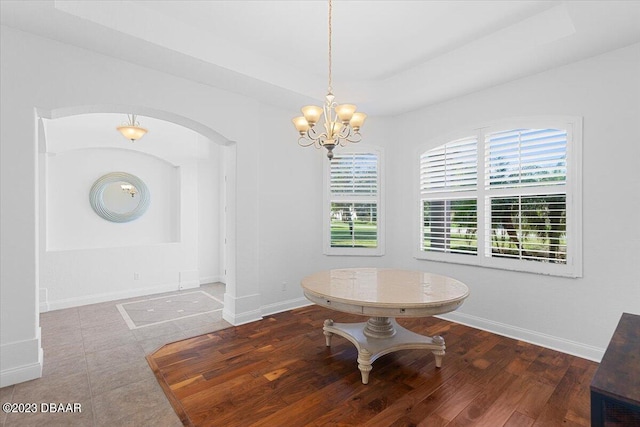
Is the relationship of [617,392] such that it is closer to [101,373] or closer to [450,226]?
[450,226]

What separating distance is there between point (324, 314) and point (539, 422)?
258 cm

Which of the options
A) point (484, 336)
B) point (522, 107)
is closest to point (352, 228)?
point (484, 336)

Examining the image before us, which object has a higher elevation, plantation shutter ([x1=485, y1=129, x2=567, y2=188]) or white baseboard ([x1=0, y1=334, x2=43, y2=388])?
plantation shutter ([x1=485, y1=129, x2=567, y2=188])

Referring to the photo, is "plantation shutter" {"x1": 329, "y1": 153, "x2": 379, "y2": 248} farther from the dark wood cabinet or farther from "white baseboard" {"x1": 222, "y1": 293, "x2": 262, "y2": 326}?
the dark wood cabinet

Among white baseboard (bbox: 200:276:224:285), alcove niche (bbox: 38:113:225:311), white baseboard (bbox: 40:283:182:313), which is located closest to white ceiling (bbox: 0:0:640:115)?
alcove niche (bbox: 38:113:225:311)

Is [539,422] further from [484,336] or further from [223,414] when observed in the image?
[223,414]

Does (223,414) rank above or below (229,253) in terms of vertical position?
below

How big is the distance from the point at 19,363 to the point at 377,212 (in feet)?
13.9

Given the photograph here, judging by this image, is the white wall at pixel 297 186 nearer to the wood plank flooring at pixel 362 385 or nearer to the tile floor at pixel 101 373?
the tile floor at pixel 101 373

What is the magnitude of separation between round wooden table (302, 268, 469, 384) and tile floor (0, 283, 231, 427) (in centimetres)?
141

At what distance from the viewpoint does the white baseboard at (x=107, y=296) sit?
15.1 ft

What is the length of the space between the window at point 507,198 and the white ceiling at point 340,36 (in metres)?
0.73

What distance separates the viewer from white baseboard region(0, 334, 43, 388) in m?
2.48

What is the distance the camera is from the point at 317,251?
15.7 feet
